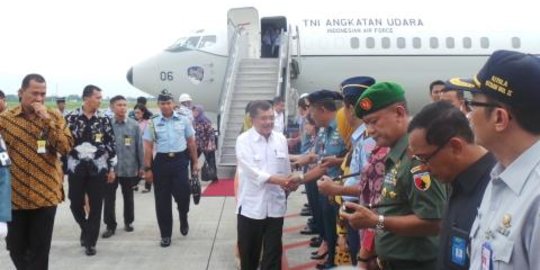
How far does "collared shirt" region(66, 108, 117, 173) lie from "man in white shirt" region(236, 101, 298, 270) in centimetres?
244

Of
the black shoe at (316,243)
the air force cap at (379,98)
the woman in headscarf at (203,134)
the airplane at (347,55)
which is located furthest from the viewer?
the airplane at (347,55)

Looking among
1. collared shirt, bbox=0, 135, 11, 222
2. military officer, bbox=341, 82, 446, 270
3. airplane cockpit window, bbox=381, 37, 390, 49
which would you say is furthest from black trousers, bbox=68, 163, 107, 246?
airplane cockpit window, bbox=381, 37, 390, 49

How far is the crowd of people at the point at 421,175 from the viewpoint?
1628 mm

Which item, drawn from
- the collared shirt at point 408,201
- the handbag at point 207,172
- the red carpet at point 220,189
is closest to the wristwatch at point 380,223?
the collared shirt at point 408,201

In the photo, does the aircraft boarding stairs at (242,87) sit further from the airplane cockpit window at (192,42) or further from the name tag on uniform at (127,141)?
the name tag on uniform at (127,141)

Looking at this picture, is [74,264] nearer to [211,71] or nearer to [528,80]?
[528,80]

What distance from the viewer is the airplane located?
15117 millimetres

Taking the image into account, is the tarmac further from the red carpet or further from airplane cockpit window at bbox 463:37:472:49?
airplane cockpit window at bbox 463:37:472:49

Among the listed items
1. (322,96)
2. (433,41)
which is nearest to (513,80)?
(322,96)

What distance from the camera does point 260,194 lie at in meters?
4.66

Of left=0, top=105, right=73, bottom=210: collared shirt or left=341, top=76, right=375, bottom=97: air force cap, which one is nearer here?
left=341, top=76, right=375, bottom=97: air force cap

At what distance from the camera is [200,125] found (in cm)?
1135

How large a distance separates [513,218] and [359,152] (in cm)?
221

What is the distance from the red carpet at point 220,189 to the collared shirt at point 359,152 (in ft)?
21.0
